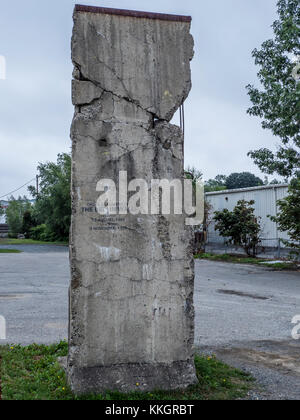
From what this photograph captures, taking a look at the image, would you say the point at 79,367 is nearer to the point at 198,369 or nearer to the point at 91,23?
the point at 198,369

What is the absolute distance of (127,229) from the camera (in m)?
5.13

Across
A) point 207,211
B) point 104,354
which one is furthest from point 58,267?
point 104,354

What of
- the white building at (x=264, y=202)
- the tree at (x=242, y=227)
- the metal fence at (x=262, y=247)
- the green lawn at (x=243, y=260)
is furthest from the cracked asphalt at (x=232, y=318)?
the white building at (x=264, y=202)

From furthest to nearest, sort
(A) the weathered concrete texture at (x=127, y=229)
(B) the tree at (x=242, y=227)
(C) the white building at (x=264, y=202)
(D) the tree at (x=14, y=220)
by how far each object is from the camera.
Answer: (D) the tree at (x=14, y=220) < (C) the white building at (x=264, y=202) < (B) the tree at (x=242, y=227) < (A) the weathered concrete texture at (x=127, y=229)

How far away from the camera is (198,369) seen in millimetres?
5582

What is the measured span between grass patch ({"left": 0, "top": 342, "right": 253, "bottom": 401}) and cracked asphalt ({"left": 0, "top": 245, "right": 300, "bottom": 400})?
297 millimetres

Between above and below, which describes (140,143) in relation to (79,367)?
above

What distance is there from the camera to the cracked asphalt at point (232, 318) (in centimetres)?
607

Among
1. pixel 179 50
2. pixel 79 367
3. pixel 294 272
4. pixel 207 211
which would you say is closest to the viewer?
pixel 79 367

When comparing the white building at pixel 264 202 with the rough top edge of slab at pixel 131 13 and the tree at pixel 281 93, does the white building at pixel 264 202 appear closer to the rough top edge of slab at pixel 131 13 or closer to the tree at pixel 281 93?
the tree at pixel 281 93

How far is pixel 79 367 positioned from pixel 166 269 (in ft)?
4.60

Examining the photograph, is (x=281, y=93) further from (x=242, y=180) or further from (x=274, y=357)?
(x=242, y=180)

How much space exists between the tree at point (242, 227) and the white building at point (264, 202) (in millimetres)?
555

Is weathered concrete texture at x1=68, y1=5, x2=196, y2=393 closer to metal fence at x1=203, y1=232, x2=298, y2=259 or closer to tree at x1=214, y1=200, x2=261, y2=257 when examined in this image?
metal fence at x1=203, y1=232, x2=298, y2=259
